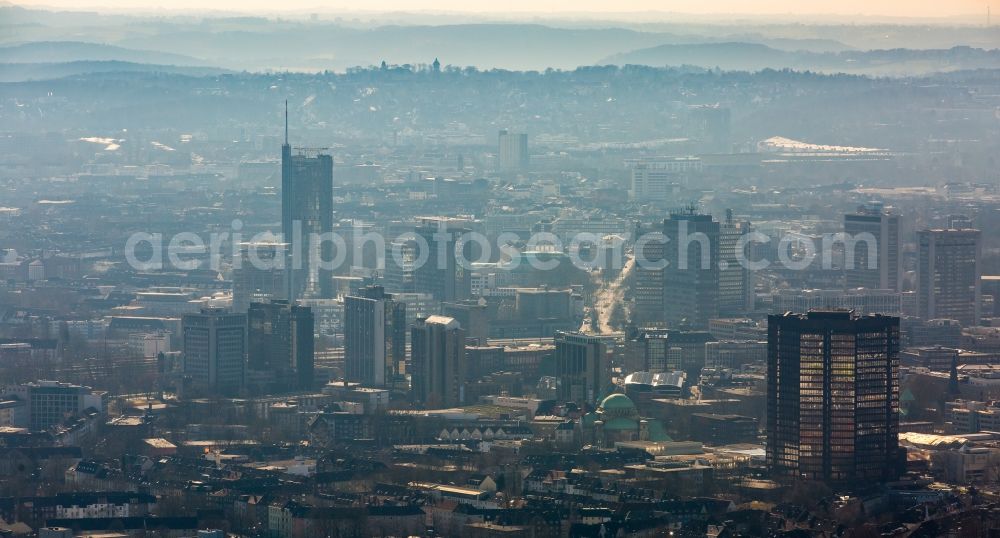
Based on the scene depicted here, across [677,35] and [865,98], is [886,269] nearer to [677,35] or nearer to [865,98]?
[865,98]

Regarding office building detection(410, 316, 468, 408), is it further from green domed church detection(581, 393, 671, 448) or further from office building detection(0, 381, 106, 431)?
office building detection(0, 381, 106, 431)

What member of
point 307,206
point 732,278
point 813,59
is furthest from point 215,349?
point 813,59

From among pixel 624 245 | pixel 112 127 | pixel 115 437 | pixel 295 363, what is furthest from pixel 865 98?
pixel 115 437

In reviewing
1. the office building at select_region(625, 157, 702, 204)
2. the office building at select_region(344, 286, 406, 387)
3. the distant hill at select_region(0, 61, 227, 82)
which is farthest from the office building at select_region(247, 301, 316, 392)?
the distant hill at select_region(0, 61, 227, 82)

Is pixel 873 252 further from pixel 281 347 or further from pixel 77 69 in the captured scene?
pixel 77 69

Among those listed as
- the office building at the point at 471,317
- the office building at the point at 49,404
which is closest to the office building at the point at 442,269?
the office building at the point at 471,317

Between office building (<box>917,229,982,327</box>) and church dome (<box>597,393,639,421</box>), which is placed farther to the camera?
office building (<box>917,229,982,327</box>)

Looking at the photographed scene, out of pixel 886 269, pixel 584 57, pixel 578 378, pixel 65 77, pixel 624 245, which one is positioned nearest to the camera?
pixel 578 378
